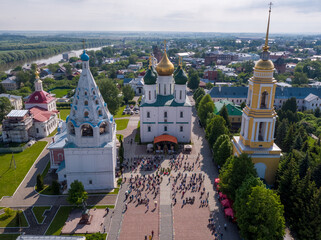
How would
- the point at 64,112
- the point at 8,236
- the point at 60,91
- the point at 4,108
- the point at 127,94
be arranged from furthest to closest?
the point at 60,91
the point at 127,94
the point at 64,112
the point at 4,108
the point at 8,236

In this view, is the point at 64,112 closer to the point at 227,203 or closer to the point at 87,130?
the point at 87,130

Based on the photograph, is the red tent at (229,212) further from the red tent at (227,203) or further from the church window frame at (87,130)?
the church window frame at (87,130)

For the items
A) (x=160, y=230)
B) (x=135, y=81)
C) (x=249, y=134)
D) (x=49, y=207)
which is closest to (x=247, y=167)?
(x=249, y=134)

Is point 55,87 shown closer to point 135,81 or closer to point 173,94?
point 135,81

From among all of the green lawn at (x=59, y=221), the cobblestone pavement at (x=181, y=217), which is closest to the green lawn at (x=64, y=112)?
the cobblestone pavement at (x=181, y=217)

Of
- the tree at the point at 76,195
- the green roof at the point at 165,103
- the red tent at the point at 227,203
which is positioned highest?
the green roof at the point at 165,103

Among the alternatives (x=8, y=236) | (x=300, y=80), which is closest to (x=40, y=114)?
(x=8, y=236)

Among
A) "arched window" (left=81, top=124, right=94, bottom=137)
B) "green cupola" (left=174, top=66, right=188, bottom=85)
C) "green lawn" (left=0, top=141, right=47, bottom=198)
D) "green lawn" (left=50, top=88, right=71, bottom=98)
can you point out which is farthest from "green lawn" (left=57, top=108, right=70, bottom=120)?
"arched window" (left=81, top=124, right=94, bottom=137)
